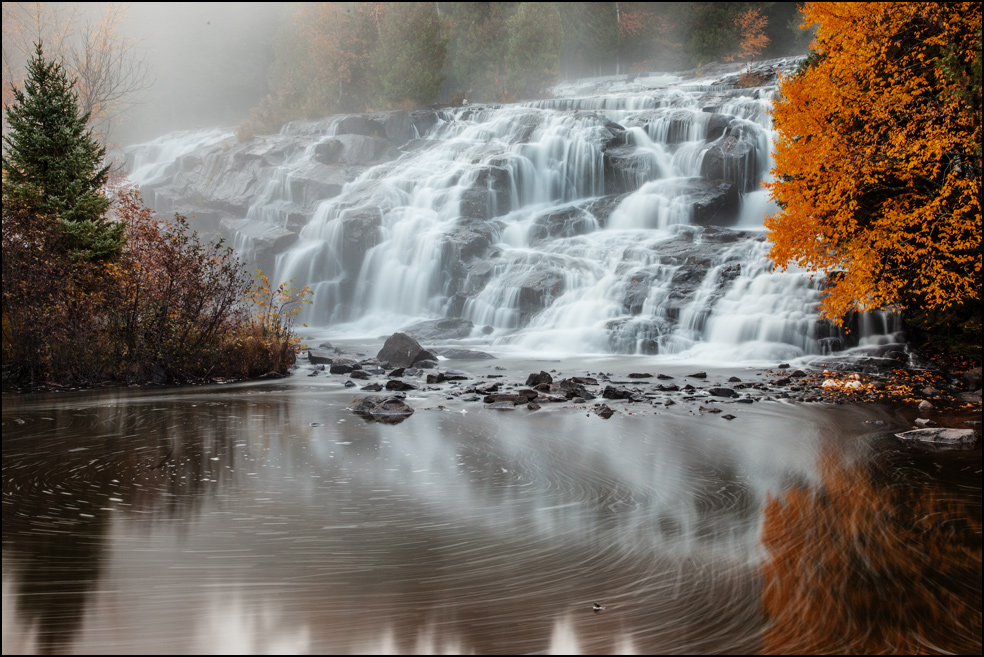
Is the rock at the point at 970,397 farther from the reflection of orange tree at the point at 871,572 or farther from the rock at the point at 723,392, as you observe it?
the reflection of orange tree at the point at 871,572

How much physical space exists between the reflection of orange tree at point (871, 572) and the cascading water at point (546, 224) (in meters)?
10.4

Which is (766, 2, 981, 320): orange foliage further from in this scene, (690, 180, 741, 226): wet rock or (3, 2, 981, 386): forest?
(690, 180, 741, 226): wet rock

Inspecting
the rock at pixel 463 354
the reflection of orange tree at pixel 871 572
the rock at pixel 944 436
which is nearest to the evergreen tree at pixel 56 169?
the rock at pixel 463 354

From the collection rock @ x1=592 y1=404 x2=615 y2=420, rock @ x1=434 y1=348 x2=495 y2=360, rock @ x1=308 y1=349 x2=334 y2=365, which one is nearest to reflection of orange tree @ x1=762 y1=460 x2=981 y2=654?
rock @ x1=592 y1=404 x2=615 y2=420

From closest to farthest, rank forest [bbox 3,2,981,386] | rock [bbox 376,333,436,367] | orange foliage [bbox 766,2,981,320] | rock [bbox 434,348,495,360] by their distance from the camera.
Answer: orange foliage [bbox 766,2,981,320] → forest [bbox 3,2,981,386] → rock [bbox 376,333,436,367] → rock [bbox 434,348,495,360]

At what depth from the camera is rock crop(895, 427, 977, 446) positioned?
23.7 feet

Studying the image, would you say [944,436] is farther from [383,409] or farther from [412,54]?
[412,54]

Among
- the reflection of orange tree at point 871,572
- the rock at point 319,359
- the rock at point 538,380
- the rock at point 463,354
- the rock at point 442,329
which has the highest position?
the rock at point 442,329

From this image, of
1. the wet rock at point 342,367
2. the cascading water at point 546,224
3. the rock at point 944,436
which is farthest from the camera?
the cascading water at point 546,224

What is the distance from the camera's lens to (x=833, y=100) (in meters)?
11.2

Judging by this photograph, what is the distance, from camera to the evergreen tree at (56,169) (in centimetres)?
1240

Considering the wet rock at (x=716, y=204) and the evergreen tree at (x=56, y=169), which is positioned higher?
the wet rock at (x=716, y=204)

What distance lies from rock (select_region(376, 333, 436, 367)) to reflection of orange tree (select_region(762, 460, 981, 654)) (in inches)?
407

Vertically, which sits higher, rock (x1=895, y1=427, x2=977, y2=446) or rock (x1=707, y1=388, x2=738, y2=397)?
rock (x1=707, y1=388, x2=738, y2=397)
